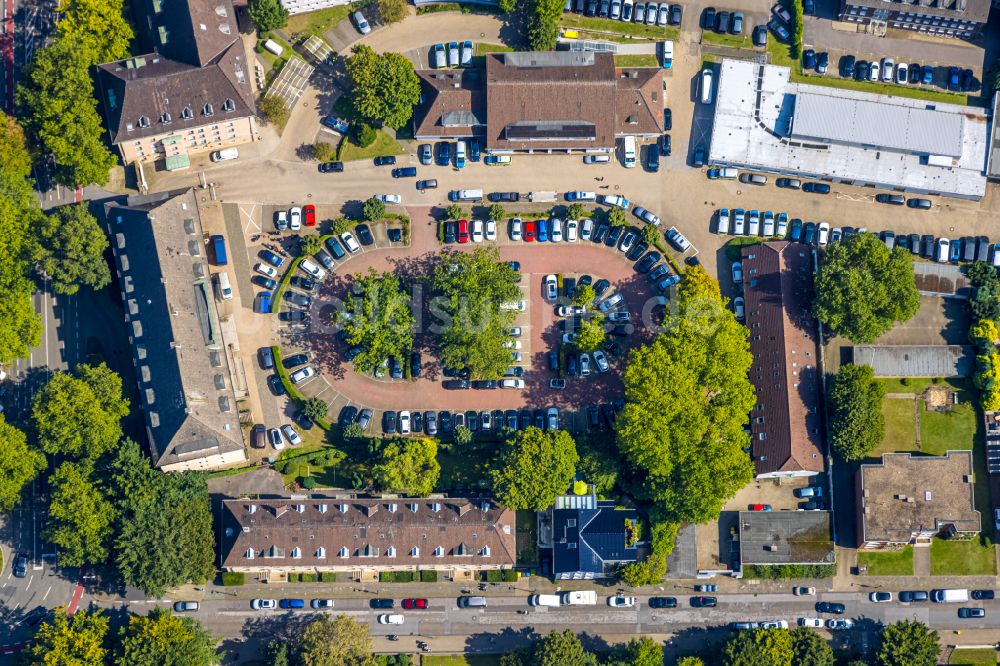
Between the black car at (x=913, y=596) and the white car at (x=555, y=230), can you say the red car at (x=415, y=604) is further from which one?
the black car at (x=913, y=596)

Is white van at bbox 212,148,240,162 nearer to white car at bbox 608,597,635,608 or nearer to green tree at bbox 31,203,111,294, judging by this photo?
green tree at bbox 31,203,111,294

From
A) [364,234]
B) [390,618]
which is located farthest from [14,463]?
[364,234]

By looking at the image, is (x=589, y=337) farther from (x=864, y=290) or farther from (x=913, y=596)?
(x=913, y=596)

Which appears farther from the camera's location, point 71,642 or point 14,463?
point 14,463

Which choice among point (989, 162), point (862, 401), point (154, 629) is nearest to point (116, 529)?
point (154, 629)

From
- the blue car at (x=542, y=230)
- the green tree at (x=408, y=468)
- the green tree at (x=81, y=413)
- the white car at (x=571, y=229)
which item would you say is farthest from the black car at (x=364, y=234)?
the green tree at (x=81, y=413)

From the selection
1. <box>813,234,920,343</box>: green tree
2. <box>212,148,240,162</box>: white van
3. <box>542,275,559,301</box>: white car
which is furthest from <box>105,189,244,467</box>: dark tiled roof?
<box>813,234,920,343</box>: green tree
